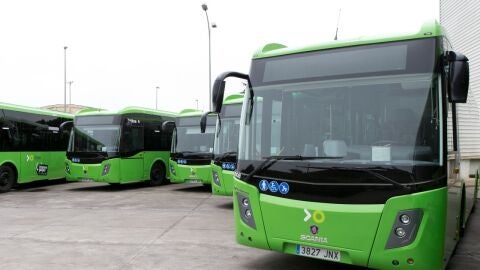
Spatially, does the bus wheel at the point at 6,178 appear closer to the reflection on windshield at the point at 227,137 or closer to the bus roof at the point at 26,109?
the bus roof at the point at 26,109

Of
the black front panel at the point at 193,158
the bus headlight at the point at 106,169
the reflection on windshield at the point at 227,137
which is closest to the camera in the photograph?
the reflection on windshield at the point at 227,137

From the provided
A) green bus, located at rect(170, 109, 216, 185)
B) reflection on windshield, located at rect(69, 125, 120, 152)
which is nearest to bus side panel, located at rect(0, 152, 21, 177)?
reflection on windshield, located at rect(69, 125, 120, 152)

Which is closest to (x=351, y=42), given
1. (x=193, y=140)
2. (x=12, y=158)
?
(x=193, y=140)

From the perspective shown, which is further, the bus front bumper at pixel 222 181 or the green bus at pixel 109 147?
the green bus at pixel 109 147

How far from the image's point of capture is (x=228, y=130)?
12906 millimetres

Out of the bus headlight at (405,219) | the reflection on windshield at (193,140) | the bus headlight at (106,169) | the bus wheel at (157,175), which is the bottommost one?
the bus wheel at (157,175)

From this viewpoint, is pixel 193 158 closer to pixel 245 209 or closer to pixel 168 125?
pixel 168 125

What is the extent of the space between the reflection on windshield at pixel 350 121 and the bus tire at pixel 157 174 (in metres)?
13.9

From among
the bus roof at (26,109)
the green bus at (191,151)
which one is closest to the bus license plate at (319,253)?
the green bus at (191,151)

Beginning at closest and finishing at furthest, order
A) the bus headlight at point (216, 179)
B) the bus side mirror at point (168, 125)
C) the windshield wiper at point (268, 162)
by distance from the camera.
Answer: the windshield wiper at point (268, 162) < the bus headlight at point (216, 179) < the bus side mirror at point (168, 125)

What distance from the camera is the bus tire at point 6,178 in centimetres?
1650

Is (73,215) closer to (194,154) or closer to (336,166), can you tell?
(194,154)

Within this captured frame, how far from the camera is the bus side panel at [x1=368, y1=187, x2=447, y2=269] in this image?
15.4ft

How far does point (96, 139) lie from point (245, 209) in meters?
12.8
